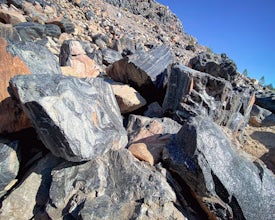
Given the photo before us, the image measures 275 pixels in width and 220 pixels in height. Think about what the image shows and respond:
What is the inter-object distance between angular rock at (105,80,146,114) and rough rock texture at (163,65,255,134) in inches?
22.6

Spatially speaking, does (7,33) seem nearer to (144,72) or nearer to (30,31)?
(30,31)

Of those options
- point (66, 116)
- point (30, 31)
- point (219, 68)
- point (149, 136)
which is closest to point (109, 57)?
point (30, 31)

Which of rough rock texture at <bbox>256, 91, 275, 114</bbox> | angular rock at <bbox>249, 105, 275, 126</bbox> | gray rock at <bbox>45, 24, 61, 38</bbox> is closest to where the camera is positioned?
gray rock at <bbox>45, 24, 61, 38</bbox>

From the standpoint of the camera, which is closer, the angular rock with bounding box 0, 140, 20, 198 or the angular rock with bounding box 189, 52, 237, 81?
the angular rock with bounding box 0, 140, 20, 198

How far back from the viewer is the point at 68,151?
2451 millimetres

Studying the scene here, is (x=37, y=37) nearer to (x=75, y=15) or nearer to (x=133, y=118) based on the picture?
(x=133, y=118)

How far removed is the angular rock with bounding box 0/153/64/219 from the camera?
2.51 metres

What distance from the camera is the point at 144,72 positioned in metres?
4.79

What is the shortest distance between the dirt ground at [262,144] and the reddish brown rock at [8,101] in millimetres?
5067

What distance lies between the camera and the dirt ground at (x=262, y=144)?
5470 mm

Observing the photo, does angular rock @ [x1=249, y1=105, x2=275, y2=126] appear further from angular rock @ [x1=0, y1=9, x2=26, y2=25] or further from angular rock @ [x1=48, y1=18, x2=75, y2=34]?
angular rock @ [x1=0, y1=9, x2=26, y2=25]

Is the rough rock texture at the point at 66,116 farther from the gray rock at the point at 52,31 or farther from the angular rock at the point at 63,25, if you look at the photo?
the angular rock at the point at 63,25

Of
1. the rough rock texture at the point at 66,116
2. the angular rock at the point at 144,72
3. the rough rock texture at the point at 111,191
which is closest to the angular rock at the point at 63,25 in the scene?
the angular rock at the point at 144,72

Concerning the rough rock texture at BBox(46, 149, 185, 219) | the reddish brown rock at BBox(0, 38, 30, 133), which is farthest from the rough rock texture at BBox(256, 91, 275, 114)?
the reddish brown rock at BBox(0, 38, 30, 133)
